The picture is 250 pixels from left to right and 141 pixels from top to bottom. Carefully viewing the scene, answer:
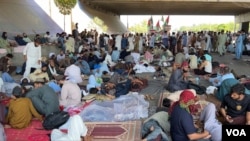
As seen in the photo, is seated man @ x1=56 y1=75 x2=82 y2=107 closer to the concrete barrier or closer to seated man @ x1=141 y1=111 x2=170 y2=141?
seated man @ x1=141 y1=111 x2=170 y2=141

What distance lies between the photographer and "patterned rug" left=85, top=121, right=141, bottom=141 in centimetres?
476

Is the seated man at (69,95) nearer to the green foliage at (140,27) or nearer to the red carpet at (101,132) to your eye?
the red carpet at (101,132)

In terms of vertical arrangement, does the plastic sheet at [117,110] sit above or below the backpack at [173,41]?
below

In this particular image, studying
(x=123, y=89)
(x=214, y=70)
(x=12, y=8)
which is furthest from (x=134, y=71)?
(x=12, y=8)

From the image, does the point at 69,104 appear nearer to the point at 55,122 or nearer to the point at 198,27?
the point at 55,122

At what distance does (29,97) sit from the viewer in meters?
5.55

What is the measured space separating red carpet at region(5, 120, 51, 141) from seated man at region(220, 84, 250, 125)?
8.67 ft

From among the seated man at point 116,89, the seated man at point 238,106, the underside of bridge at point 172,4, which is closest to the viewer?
the seated man at point 238,106

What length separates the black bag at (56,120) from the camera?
4.77 metres

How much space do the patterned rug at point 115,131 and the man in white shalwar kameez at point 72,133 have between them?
13.4 inches

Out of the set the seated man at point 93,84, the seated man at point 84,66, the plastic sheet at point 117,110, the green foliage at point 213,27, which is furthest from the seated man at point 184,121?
the green foliage at point 213,27

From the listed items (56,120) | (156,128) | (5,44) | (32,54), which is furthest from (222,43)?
(56,120)

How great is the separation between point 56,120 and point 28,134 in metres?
0.52

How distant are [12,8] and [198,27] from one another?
1744 inches
